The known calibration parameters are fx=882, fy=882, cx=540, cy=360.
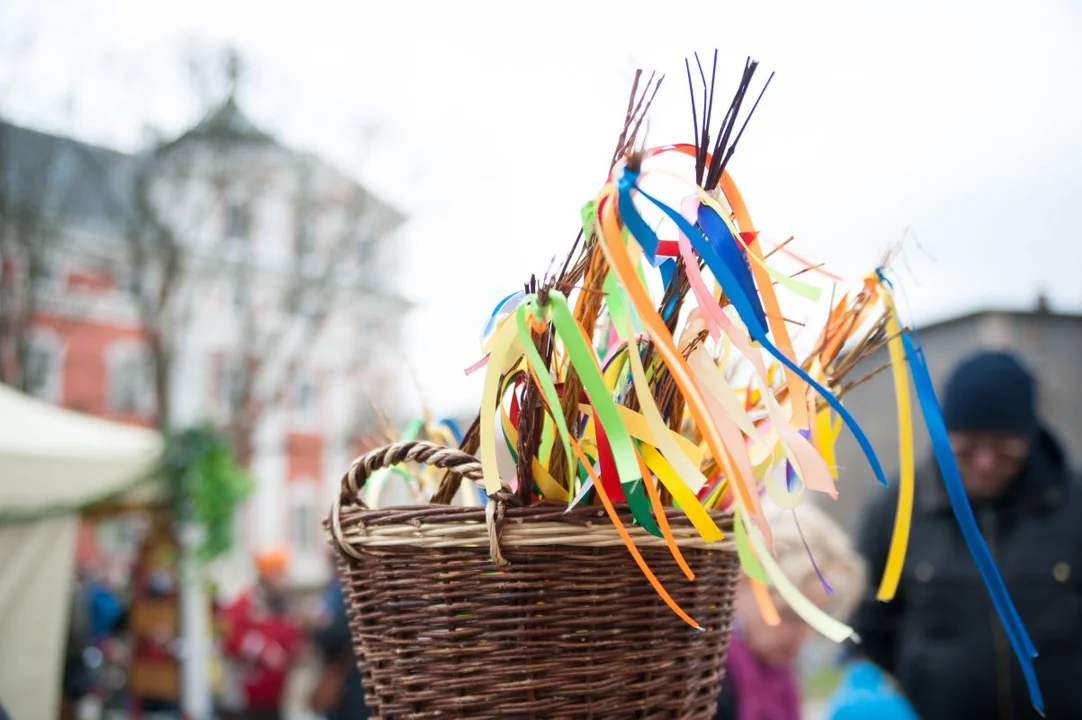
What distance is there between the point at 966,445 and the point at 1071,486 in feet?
0.97

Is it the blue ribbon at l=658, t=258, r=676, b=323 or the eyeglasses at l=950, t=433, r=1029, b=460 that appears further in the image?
the eyeglasses at l=950, t=433, r=1029, b=460

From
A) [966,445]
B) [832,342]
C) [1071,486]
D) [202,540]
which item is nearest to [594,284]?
[832,342]

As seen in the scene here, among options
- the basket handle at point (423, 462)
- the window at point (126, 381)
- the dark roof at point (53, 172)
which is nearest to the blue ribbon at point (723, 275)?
the basket handle at point (423, 462)

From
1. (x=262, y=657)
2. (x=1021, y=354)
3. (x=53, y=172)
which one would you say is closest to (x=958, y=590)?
(x=262, y=657)

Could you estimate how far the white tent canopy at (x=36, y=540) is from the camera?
4.02m

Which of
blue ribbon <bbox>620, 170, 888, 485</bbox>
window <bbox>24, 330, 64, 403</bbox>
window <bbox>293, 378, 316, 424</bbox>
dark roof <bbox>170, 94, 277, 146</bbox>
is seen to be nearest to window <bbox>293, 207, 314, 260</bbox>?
dark roof <bbox>170, 94, 277, 146</bbox>

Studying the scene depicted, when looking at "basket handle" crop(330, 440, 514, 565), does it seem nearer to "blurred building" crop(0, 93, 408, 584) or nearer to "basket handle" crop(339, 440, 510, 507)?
"basket handle" crop(339, 440, 510, 507)

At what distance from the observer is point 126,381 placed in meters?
18.5

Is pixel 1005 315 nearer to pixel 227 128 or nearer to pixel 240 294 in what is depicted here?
pixel 227 128

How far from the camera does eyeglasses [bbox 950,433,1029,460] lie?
7.11 ft

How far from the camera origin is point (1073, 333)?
1095 centimetres

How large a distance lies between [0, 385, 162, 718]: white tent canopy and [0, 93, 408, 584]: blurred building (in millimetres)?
6054

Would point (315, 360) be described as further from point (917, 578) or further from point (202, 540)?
point (917, 578)

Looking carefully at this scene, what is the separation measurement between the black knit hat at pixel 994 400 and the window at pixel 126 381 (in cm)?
1794
